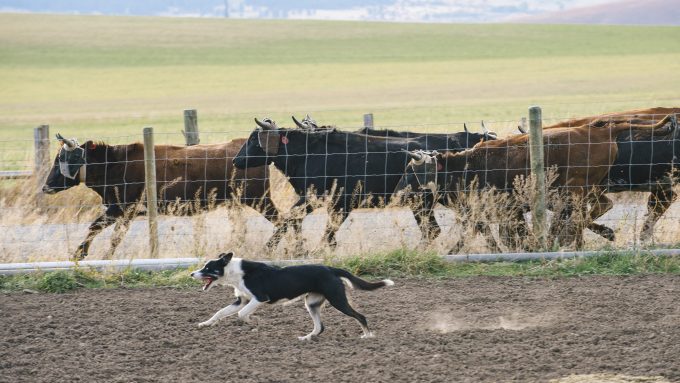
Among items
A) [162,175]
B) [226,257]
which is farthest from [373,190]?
[226,257]

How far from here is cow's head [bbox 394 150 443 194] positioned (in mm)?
11750

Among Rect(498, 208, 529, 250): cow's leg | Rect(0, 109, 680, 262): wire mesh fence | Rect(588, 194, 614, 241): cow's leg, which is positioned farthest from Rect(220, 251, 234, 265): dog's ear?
Rect(588, 194, 614, 241): cow's leg

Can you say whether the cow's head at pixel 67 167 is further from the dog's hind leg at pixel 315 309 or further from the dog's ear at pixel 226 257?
the dog's hind leg at pixel 315 309

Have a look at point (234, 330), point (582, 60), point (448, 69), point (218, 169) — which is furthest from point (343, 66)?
point (234, 330)

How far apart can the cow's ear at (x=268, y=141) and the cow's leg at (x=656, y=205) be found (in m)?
4.66

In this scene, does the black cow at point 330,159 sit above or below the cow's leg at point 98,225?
above

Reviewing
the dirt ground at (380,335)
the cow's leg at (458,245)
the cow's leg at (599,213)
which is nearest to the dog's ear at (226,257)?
the dirt ground at (380,335)

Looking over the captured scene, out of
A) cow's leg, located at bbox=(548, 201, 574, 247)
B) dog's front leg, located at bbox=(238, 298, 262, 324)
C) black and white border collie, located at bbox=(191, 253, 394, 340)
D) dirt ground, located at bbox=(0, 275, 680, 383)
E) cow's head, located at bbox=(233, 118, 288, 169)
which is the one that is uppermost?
cow's head, located at bbox=(233, 118, 288, 169)

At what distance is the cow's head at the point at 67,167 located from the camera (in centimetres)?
1270

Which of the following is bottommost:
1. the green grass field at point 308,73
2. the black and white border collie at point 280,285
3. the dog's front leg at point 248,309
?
the dog's front leg at point 248,309

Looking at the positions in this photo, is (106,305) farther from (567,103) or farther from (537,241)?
(567,103)

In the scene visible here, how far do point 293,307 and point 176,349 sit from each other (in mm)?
1666

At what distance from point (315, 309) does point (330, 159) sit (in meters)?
4.68

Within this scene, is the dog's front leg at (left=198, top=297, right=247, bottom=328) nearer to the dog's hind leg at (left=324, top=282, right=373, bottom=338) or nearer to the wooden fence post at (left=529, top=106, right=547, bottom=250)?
the dog's hind leg at (left=324, top=282, right=373, bottom=338)
